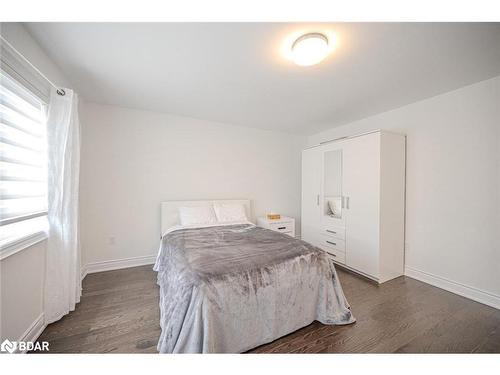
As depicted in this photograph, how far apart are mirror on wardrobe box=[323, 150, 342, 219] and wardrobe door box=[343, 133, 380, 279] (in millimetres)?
125

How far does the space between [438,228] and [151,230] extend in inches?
151

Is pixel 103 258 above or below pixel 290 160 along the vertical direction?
below

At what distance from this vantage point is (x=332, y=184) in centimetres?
306

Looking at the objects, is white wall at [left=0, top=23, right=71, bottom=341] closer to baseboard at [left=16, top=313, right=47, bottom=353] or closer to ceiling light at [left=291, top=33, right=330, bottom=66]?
baseboard at [left=16, top=313, right=47, bottom=353]

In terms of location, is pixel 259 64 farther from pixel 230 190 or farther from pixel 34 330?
pixel 34 330

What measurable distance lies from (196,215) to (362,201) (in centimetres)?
233

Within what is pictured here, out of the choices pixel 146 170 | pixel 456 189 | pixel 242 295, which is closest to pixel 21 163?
pixel 146 170

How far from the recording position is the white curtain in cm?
163

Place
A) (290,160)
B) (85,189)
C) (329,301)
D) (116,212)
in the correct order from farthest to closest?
(290,160) → (116,212) → (85,189) → (329,301)

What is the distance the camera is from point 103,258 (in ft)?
8.81

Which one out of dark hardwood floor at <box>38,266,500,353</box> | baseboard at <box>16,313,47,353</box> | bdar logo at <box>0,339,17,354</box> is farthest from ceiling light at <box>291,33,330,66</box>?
baseboard at <box>16,313,47,353</box>

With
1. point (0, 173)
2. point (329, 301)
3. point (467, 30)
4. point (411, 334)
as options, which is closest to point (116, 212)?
point (0, 173)

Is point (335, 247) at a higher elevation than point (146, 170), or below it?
below
